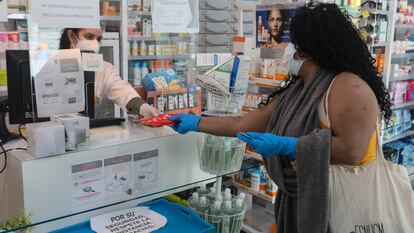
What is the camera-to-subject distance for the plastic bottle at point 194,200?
64.9 inches

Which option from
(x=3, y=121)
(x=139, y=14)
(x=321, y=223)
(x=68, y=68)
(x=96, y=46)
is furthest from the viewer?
(x=139, y=14)

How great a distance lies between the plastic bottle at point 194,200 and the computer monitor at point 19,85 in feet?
2.18

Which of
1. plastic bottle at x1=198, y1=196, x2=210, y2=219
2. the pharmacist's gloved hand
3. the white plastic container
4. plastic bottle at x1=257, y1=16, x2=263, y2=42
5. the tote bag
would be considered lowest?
plastic bottle at x1=198, y1=196, x2=210, y2=219

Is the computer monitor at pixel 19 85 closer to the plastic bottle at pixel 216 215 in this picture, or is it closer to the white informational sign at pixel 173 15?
the plastic bottle at pixel 216 215

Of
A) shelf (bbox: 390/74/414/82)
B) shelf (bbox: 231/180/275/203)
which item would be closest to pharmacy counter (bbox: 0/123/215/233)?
shelf (bbox: 231/180/275/203)

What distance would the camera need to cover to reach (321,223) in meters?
1.42

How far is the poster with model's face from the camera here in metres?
2.64

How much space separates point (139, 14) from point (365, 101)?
3564 mm

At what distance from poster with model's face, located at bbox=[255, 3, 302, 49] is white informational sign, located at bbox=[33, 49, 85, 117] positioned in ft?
4.99

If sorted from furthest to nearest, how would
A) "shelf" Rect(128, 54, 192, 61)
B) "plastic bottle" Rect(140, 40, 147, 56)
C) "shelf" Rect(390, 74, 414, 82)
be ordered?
"plastic bottle" Rect(140, 40, 147, 56)
"shelf" Rect(128, 54, 192, 61)
"shelf" Rect(390, 74, 414, 82)

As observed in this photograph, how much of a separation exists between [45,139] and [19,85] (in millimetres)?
396

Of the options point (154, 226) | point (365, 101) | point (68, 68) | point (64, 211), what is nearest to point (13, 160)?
point (64, 211)

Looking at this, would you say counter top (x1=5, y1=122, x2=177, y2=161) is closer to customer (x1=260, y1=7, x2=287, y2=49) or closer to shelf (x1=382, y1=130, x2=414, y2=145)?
customer (x1=260, y1=7, x2=287, y2=49)

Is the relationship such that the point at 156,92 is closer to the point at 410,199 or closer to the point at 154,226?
the point at 154,226
